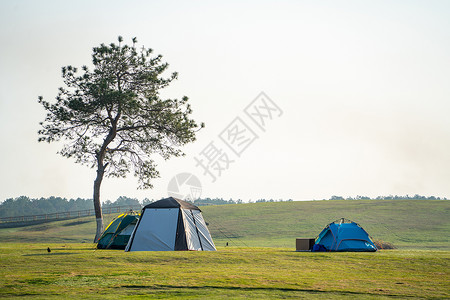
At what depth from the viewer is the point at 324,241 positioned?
27.3 metres

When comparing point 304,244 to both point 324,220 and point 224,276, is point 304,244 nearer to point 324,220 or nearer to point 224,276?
point 224,276

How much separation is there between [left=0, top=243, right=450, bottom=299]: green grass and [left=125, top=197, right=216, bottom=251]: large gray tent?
3.29 meters

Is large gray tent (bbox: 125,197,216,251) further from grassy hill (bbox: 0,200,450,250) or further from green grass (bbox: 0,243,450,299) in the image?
grassy hill (bbox: 0,200,450,250)

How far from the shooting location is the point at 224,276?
16484mm

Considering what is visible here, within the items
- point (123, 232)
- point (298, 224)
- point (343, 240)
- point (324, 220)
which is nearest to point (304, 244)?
point (343, 240)

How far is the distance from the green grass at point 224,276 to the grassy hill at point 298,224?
2719 cm

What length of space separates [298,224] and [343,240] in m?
37.0

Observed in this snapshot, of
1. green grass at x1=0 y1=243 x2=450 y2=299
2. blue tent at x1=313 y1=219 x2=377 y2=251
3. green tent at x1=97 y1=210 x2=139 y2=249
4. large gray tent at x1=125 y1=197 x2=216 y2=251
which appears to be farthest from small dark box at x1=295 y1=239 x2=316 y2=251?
green tent at x1=97 y1=210 x2=139 y2=249

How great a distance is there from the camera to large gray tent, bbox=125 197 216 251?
2584 centimetres

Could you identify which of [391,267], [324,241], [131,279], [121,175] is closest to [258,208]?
[121,175]

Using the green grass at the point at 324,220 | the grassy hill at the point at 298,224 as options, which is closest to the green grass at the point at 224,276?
the green grass at the point at 324,220

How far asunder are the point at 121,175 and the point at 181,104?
805 centimetres

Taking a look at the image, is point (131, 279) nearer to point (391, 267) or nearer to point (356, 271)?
point (356, 271)

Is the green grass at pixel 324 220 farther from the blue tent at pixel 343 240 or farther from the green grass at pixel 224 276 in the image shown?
the green grass at pixel 224 276
